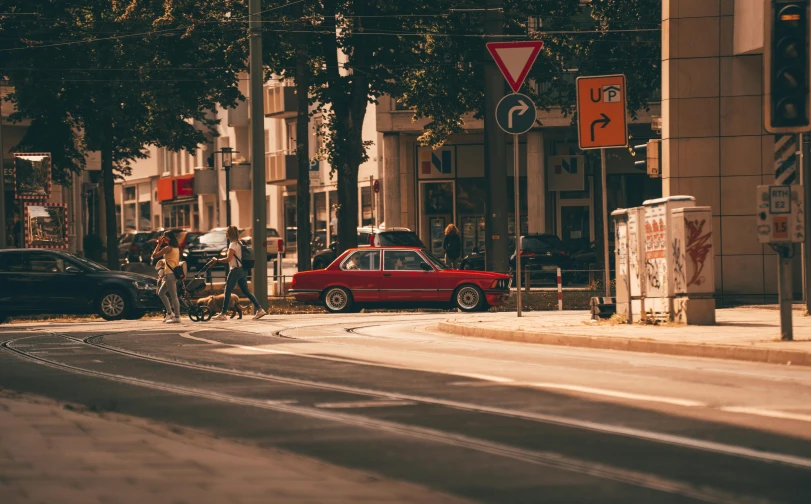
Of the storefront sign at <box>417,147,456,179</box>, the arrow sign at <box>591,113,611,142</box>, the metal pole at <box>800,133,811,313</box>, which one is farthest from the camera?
the storefront sign at <box>417,147,456,179</box>

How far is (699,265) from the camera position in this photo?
701 inches

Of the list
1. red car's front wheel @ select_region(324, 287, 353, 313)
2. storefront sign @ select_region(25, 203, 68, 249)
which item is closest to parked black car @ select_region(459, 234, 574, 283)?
red car's front wheel @ select_region(324, 287, 353, 313)

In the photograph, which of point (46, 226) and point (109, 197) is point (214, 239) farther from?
point (46, 226)

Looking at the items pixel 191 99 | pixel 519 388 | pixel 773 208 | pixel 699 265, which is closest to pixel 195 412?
pixel 519 388

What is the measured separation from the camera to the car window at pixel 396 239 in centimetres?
4200

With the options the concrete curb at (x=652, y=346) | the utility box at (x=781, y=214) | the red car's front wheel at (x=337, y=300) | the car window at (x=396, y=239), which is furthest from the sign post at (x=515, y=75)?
the car window at (x=396, y=239)

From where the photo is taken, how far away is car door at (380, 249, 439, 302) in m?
27.8

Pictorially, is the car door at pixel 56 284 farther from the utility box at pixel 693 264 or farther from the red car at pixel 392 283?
the utility box at pixel 693 264

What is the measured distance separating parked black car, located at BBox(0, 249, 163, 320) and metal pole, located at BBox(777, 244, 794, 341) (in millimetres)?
14358

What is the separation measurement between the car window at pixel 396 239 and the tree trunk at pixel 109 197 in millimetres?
7563

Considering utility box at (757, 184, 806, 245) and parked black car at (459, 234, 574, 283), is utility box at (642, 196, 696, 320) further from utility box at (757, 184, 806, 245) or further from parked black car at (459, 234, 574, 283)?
parked black car at (459, 234, 574, 283)

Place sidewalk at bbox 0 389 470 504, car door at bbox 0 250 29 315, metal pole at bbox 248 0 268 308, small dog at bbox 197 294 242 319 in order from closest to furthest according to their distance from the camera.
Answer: sidewalk at bbox 0 389 470 504 < small dog at bbox 197 294 242 319 < car door at bbox 0 250 29 315 < metal pole at bbox 248 0 268 308

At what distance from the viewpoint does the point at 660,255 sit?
18422 mm

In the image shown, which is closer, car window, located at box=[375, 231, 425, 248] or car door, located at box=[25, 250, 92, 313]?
car door, located at box=[25, 250, 92, 313]
